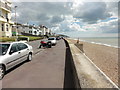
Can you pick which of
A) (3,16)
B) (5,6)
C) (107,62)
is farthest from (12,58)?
(5,6)

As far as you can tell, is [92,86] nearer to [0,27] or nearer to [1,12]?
[0,27]

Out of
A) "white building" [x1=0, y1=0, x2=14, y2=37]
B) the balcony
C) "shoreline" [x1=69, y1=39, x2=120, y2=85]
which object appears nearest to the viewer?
"shoreline" [x1=69, y1=39, x2=120, y2=85]

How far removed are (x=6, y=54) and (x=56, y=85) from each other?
2.80m

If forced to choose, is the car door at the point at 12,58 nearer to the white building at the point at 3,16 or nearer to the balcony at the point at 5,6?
the white building at the point at 3,16

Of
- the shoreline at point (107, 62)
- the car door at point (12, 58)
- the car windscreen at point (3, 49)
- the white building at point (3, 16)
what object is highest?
the white building at point (3, 16)

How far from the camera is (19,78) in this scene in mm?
3947

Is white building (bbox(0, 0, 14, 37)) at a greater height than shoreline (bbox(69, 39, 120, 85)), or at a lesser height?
greater

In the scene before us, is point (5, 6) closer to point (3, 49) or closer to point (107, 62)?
point (3, 49)

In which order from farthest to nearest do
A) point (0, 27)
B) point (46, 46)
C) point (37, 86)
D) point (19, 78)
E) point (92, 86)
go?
point (0, 27)
point (46, 46)
point (19, 78)
point (37, 86)
point (92, 86)

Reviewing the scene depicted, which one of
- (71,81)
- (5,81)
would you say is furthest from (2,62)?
(71,81)

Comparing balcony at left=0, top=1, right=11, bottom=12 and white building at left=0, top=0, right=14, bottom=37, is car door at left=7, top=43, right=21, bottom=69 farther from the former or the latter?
balcony at left=0, top=1, right=11, bottom=12

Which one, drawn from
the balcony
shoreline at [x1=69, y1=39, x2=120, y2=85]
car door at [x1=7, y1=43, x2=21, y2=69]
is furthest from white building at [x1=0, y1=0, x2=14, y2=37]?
shoreline at [x1=69, y1=39, x2=120, y2=85]

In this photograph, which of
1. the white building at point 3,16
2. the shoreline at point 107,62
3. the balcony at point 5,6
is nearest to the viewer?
the shoreline at point 107,62

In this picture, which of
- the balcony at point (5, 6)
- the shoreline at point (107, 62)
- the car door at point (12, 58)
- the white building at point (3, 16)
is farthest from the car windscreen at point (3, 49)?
the balcony at point (5, 6)
